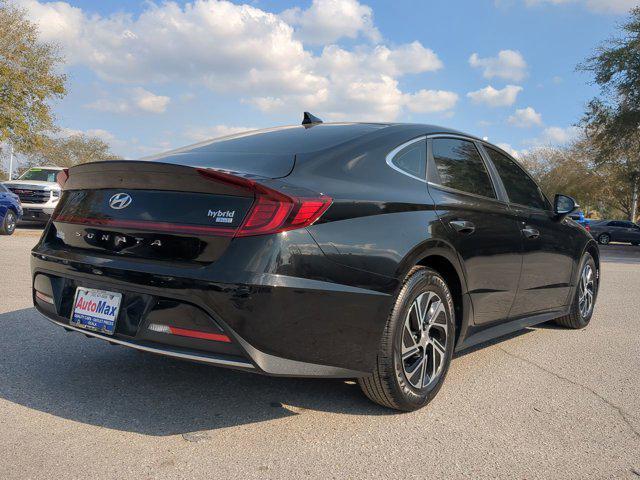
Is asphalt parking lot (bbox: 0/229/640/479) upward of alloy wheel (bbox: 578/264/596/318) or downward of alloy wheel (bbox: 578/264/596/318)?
downward

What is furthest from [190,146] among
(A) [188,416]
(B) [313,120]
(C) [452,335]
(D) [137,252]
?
(C) [452,335]

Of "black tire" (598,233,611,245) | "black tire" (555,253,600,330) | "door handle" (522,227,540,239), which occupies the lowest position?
"black tire" (598,233,611,245)

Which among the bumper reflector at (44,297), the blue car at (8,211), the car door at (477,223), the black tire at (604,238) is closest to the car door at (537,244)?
the car door at (477,223)

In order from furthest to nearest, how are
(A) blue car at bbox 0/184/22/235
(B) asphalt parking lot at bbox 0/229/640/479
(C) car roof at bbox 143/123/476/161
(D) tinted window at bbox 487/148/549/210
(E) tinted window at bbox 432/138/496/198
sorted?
1. (A) blue car at bbox 0/184/22/235
2. (D) tinted window at bbox 487/148/549/210
3. (E) tinted window at bbox 432/138/496/198
4. (C) car roof at bbox 143/123/476/161
5. (B) asphalt parking lot at bbox 0/229/640/479

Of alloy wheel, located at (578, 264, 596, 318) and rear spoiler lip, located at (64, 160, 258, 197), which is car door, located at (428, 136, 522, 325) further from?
alloy wheel, located at (578, 264, 596, 318)

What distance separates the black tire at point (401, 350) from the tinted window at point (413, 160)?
1.98 ft

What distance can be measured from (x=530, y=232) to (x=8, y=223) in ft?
48.1

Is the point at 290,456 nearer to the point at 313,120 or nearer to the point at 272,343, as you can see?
the point at 272,343

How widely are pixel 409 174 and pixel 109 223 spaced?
1681 mm

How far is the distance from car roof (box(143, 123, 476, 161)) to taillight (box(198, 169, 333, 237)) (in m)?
0.54

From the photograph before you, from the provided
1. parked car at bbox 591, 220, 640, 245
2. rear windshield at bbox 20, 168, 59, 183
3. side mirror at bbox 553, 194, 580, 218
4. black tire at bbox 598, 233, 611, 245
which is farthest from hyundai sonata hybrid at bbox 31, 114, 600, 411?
black tire at bbox 598, 233, 611, 245

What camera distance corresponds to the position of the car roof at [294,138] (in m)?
3.38

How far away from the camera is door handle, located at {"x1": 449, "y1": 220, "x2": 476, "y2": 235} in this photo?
141 inches

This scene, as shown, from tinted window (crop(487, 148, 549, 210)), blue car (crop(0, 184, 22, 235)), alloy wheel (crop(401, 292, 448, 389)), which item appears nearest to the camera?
alloy wheel (crop(401, 292, 448, 389))
